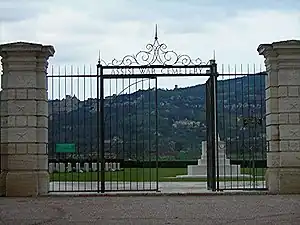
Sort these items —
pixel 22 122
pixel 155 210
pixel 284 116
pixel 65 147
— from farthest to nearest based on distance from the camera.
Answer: pixel 65 147, pixel 284 116, pixel 22 122, pixel 155 210

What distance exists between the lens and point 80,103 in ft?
75.4

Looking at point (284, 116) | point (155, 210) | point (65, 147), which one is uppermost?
point (284, 116)

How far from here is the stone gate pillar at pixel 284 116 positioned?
1891 cm

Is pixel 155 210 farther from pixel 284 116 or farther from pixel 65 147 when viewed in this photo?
pixel 65 147

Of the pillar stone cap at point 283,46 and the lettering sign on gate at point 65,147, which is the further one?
the lettering sign on gate at point 65,147

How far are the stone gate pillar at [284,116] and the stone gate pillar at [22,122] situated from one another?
5783mm

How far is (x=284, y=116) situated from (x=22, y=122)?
21.6 feet

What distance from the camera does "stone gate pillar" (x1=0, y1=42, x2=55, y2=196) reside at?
18.8 meters

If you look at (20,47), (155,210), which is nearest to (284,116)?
(155,210)

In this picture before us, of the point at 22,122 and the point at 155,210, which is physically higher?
the point at 22,122

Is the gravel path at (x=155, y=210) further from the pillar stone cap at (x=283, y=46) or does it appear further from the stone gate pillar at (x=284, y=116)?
the pillar stone cap at (x=283, y=46)

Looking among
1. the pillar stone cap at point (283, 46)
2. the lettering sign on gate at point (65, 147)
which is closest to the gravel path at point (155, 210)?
the lettering sign on gate at point (65, 147)

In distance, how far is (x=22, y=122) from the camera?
18922mm

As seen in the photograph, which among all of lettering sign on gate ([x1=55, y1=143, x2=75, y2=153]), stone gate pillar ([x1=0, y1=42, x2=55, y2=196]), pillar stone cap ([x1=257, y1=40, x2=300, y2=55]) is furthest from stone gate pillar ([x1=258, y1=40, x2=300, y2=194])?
stone gate pillar ([x1=0, y1=42, x2=55, y2=196])
